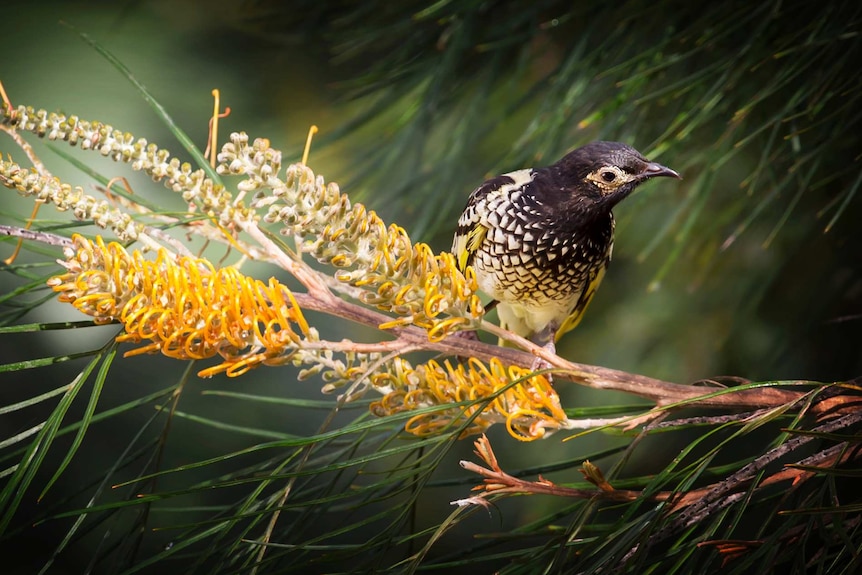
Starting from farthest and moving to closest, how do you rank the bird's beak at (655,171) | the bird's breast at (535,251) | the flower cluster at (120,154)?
the bird's breast at (535,251), the bird's beak at (655,171), the flower cluster at (120,154)

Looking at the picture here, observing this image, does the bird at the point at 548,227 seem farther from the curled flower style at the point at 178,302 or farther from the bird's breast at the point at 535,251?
the curled flower style at the point at 178,302

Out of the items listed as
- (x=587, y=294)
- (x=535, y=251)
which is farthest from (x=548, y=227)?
(x=587, y=294)

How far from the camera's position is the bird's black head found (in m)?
0.47

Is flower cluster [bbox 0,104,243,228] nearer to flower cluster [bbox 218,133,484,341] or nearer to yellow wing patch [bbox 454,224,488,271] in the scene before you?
flower cluster [bbox 218,133,484,341]

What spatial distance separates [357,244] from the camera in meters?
0.36

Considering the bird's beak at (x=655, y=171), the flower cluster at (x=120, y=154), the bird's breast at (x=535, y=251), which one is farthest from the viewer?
the bird's breast at (x=535, y=251)

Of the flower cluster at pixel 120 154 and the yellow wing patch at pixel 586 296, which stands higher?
the flower cluster at pixel 120 154

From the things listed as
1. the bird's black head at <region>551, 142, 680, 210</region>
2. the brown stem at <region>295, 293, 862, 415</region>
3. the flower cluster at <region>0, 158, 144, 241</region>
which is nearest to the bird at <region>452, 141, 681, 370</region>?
the bird's black head at <region>551, 142, 680, 210</region>

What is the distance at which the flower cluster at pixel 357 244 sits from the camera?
339 mm

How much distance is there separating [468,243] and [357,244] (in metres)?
0.27

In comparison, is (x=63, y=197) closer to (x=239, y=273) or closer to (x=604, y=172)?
(x=239, y=273)

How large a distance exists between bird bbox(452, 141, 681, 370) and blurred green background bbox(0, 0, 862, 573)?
38 millimetres

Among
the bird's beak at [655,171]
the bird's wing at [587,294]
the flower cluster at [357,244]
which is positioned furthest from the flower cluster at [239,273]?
the bird's wing at [587,294]

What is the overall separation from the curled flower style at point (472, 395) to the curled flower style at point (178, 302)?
60 millimetres
